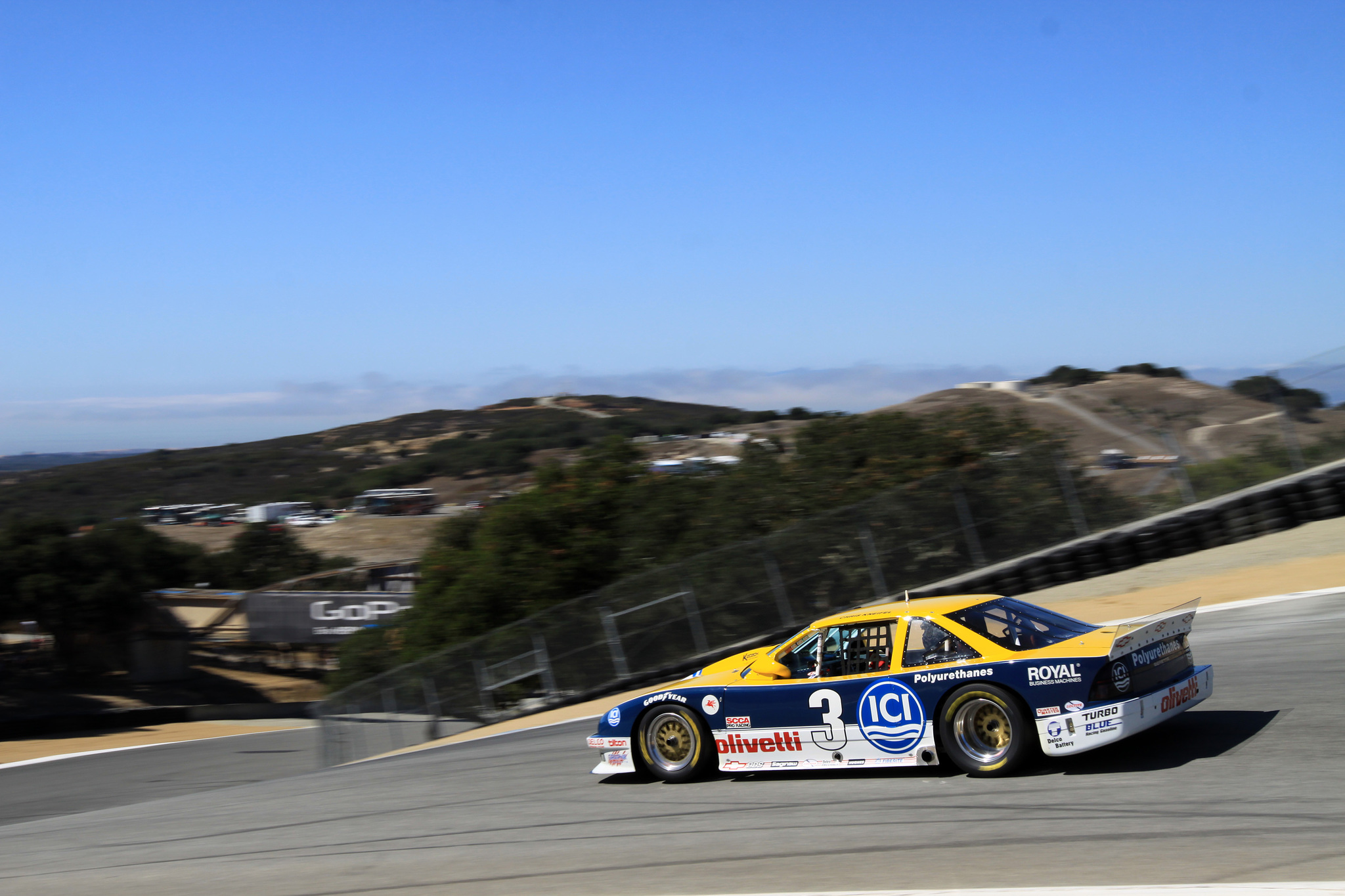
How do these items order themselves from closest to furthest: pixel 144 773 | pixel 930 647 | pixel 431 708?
pixel 930 647, pixel 431 708, pixel 144 773

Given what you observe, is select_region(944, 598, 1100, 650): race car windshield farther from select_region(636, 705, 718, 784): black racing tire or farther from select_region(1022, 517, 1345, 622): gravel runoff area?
select_region(1022, 517, 1345, 622): gravel runoff area

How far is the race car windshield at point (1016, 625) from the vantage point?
727cm

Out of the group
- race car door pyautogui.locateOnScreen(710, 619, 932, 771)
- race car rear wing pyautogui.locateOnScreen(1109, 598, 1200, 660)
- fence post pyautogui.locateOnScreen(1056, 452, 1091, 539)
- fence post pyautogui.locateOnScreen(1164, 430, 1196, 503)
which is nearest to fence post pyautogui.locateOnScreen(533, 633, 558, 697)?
fence post pyautogui.locateOnScreen(1056, 452, 1091, 539)

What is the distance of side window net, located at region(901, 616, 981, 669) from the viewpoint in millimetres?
7328

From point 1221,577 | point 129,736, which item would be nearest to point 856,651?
point 1221,577

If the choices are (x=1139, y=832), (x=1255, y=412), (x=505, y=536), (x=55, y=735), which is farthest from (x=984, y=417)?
(x=55, y=735)

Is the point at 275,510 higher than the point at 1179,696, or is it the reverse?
the point at 275,510

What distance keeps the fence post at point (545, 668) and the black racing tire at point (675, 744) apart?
8.89 meters

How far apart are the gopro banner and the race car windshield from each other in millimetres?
41910

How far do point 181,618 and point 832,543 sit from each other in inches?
1629

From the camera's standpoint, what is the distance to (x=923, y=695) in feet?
24.1

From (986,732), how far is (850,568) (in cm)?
1018

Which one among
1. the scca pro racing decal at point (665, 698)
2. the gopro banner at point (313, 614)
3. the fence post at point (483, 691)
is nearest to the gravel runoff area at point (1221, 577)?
the scca pro racing decal at point (665, 698)

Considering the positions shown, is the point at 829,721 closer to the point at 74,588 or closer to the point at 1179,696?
the point at 1179,696
